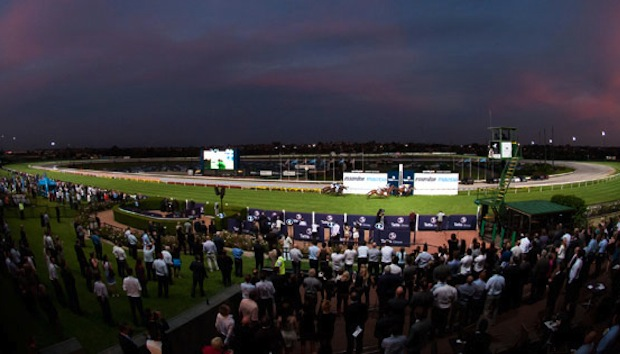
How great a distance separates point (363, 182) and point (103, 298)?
33.5m

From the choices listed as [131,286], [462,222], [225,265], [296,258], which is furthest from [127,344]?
[462,222]

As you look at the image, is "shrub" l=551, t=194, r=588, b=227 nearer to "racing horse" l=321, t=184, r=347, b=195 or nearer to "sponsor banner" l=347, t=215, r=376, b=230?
"sponsor banner" l=347, t=215, r=376, b=230

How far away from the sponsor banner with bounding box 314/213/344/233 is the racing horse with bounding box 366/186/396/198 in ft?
52.7

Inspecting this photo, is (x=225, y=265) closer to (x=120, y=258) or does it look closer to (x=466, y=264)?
(x=120, y=258)

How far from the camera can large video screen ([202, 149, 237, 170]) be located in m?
53.2

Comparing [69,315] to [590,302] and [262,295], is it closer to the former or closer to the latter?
[262,295]

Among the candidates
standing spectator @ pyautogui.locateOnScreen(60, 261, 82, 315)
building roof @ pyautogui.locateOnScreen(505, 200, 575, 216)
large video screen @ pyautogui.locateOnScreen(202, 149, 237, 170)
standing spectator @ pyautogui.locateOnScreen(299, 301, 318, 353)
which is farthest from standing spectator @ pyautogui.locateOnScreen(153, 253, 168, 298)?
large video screen @ pyautogui.locateOnScreen(202, 149, 237, 170)

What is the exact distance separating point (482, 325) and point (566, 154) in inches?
5612

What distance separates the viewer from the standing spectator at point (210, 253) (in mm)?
14312

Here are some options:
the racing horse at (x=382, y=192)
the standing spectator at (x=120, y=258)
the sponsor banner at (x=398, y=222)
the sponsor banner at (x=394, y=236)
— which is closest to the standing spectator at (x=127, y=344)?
the standing spectator at (x=120, y=258)

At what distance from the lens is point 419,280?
40.0ft

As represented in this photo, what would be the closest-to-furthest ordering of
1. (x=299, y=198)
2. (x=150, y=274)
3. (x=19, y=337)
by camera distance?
(x=19, y=337), (x=150, y=274), (x=299, y=198)

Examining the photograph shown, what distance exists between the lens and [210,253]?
1433cm

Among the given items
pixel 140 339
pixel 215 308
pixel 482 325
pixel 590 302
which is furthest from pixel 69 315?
pixel 590 302
